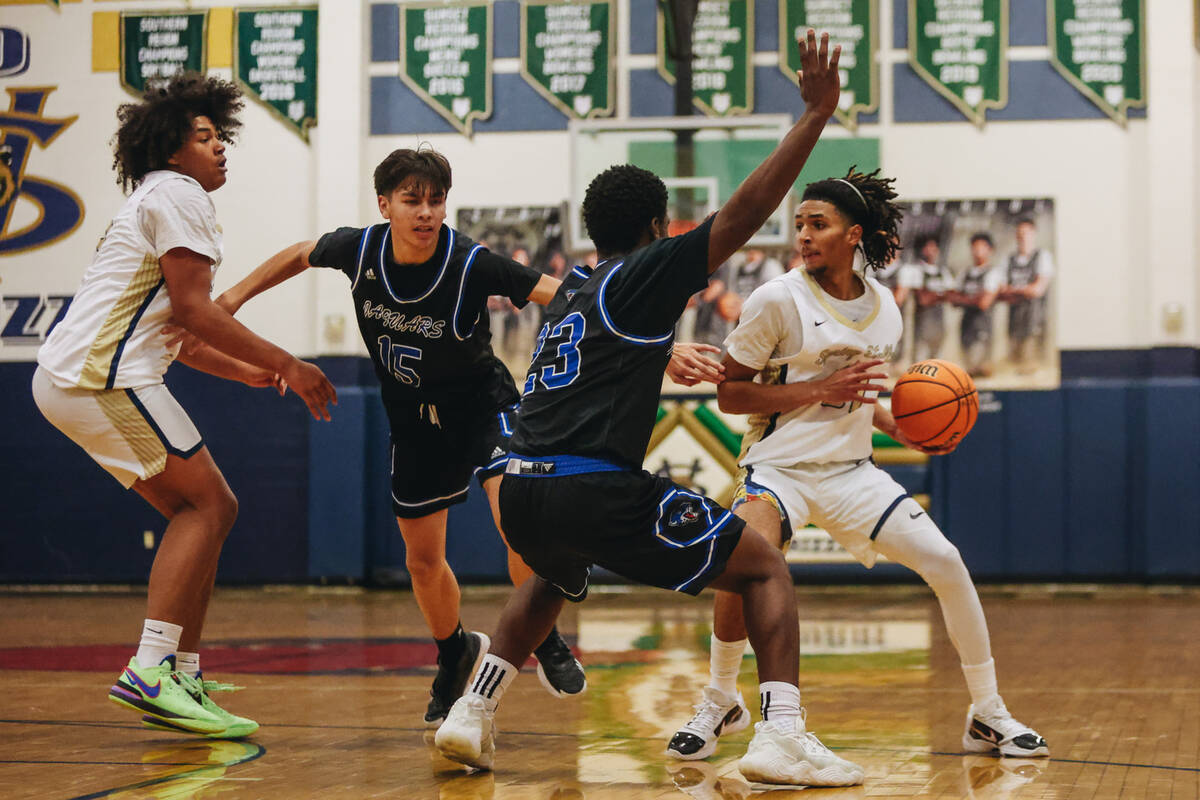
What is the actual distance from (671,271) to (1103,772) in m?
1.84

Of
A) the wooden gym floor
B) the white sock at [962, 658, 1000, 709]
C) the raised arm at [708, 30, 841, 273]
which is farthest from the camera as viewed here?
the white sock at [962, 658, 1000, 709]

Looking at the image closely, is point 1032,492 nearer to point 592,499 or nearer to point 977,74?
point 977,74

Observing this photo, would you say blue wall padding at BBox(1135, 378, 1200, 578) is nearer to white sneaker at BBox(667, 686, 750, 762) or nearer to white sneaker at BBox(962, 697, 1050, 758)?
white sneaker at BBox(962, 697, 1050, 758)

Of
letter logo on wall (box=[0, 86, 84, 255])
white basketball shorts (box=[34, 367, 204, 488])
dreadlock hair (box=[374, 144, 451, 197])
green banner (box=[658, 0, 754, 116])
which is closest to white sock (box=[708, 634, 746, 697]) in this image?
dreadlock hair (box=[374, 144, 451, 197])

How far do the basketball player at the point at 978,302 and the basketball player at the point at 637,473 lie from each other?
24.2ft

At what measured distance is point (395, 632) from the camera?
26.0ft

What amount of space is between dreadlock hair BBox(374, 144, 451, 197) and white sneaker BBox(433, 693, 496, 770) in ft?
5.36

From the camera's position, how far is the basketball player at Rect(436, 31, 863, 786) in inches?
138

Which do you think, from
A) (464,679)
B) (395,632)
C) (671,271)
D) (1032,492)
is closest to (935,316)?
(1032,492)

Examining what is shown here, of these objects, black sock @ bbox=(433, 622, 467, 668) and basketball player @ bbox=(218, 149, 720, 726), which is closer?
basketball player @ bbox=(218, 149, 720, 726)

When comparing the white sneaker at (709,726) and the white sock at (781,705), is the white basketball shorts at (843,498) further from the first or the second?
the white sock at (781,705)

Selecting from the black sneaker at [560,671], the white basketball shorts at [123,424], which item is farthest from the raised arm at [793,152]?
the white basketball shorts at [123,424]

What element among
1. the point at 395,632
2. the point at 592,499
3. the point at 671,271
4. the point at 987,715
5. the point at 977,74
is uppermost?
the point at 977,74

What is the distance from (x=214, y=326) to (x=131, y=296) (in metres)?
0.32
